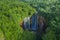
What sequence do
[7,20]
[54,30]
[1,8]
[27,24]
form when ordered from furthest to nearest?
[27,24], [1,8], [7,20], [54,30]

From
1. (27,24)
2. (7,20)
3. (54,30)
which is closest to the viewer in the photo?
(54,30)

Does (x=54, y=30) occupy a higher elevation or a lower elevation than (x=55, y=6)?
lower

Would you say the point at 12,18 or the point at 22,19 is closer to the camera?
the point at 12,18

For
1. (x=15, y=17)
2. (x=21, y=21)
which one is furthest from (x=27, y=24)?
(x=15, y=17)

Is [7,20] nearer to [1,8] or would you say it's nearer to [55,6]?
[1,8]

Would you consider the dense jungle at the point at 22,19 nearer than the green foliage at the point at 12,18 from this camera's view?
Yes

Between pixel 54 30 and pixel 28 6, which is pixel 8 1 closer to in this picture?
pixel 28 6

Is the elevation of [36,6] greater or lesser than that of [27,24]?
greater

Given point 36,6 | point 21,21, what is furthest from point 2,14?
point 36,6

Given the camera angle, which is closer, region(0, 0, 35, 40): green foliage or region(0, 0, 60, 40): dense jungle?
region(0, 0, 60, 40): dense jungle

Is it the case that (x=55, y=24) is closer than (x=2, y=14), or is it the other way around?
(x=55, y=24)
